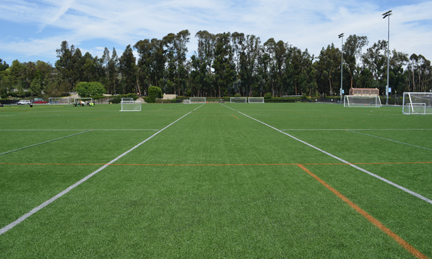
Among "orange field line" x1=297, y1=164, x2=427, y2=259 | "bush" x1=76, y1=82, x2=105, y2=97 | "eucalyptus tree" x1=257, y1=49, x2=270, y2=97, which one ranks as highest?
"eucalyptus tree" x1=257, y1=49, x2=270, y2=97

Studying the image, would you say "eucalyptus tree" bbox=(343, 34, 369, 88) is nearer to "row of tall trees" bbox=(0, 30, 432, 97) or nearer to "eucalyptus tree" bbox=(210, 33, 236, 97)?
"row of tall trees" bbox=(0, 30, 432, 97)

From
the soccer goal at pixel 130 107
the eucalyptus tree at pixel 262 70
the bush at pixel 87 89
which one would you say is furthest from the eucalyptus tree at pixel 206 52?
the soccer goal at pixel 130 107

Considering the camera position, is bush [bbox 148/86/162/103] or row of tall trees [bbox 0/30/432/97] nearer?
bush [bbox 148/86/162/103]

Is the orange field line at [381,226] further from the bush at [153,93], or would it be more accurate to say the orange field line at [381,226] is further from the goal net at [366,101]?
the bush at [153,93]

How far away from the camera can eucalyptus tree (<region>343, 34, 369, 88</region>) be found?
77.4m

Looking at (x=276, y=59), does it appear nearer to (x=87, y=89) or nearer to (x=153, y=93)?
→ (x=153, y=93)

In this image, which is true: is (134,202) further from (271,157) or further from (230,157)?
(271,157)

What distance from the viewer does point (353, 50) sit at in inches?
3073

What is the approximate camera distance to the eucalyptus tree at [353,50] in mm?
77375

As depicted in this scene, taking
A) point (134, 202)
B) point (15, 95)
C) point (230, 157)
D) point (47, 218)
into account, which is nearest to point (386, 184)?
point (230, 157)

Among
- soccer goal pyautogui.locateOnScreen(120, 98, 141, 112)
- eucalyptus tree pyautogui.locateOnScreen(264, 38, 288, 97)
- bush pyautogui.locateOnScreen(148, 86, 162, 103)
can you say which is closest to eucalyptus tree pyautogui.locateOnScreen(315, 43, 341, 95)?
eucalyptus tree pyautogui.locateOnScreen(264, 38, 288, 97)

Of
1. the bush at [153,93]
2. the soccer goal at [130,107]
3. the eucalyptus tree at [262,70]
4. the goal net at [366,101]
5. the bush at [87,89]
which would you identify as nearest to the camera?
the soccer goal at [130,107]

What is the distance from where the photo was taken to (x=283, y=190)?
14.4 feet

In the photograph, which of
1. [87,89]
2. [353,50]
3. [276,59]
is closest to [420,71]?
[353,50]
